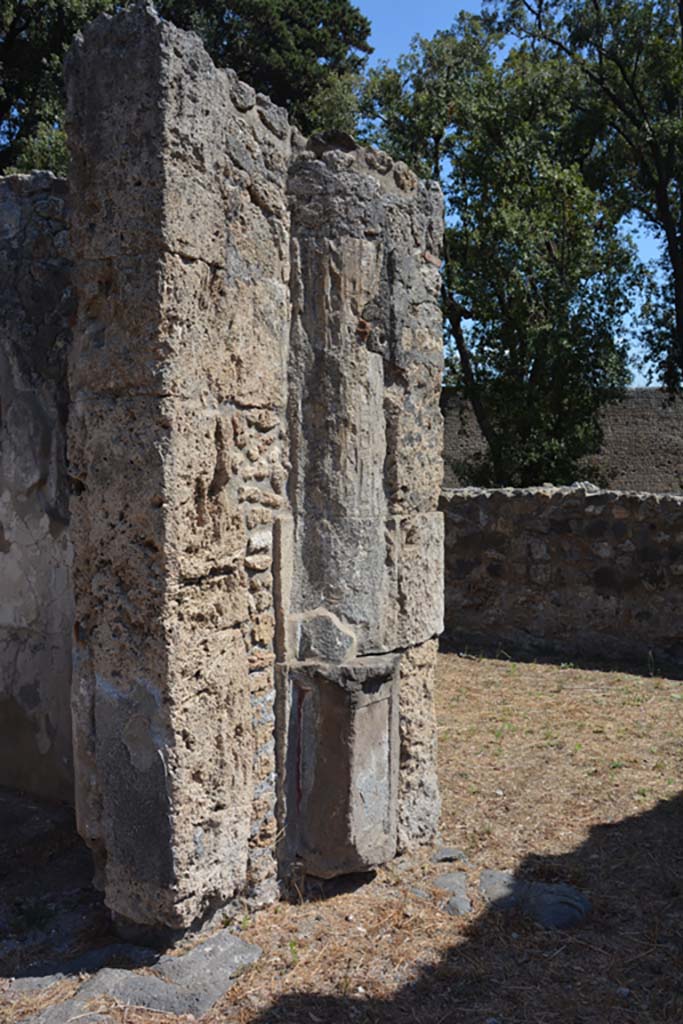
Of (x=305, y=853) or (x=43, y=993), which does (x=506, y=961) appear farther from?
(x=43, y=993)

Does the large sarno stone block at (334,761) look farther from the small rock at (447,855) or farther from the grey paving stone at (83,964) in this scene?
the grey paving stone at (83,964)

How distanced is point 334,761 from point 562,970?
1.10 m

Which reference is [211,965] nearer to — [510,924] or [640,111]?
[510,924]

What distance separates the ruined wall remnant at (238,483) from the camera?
3.26 m

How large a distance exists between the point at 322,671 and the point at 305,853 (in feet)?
2.42

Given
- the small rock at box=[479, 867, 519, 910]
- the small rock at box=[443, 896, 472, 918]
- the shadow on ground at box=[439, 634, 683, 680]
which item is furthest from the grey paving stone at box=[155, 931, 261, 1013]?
the shadow on ground at box=[439, 634, 683, 680]

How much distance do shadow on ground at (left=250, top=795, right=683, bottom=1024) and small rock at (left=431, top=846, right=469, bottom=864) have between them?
10.2 inches

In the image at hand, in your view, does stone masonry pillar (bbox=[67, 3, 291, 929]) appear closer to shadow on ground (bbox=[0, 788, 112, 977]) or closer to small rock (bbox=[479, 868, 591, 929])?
shadow on ground (bbox=[0, 788, 112, 977])

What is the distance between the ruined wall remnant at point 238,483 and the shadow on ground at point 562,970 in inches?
22.0

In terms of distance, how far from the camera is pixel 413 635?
417cm

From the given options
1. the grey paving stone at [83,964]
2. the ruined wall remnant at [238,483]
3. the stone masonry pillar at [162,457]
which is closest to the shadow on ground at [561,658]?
the ruined wall remnant at [238,483]

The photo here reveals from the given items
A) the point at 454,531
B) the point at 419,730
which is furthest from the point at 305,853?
the point at 454,531

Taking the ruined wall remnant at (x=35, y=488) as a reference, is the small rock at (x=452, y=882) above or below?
below

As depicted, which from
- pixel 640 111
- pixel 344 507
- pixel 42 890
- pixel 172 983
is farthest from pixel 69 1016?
pixel 640 111
